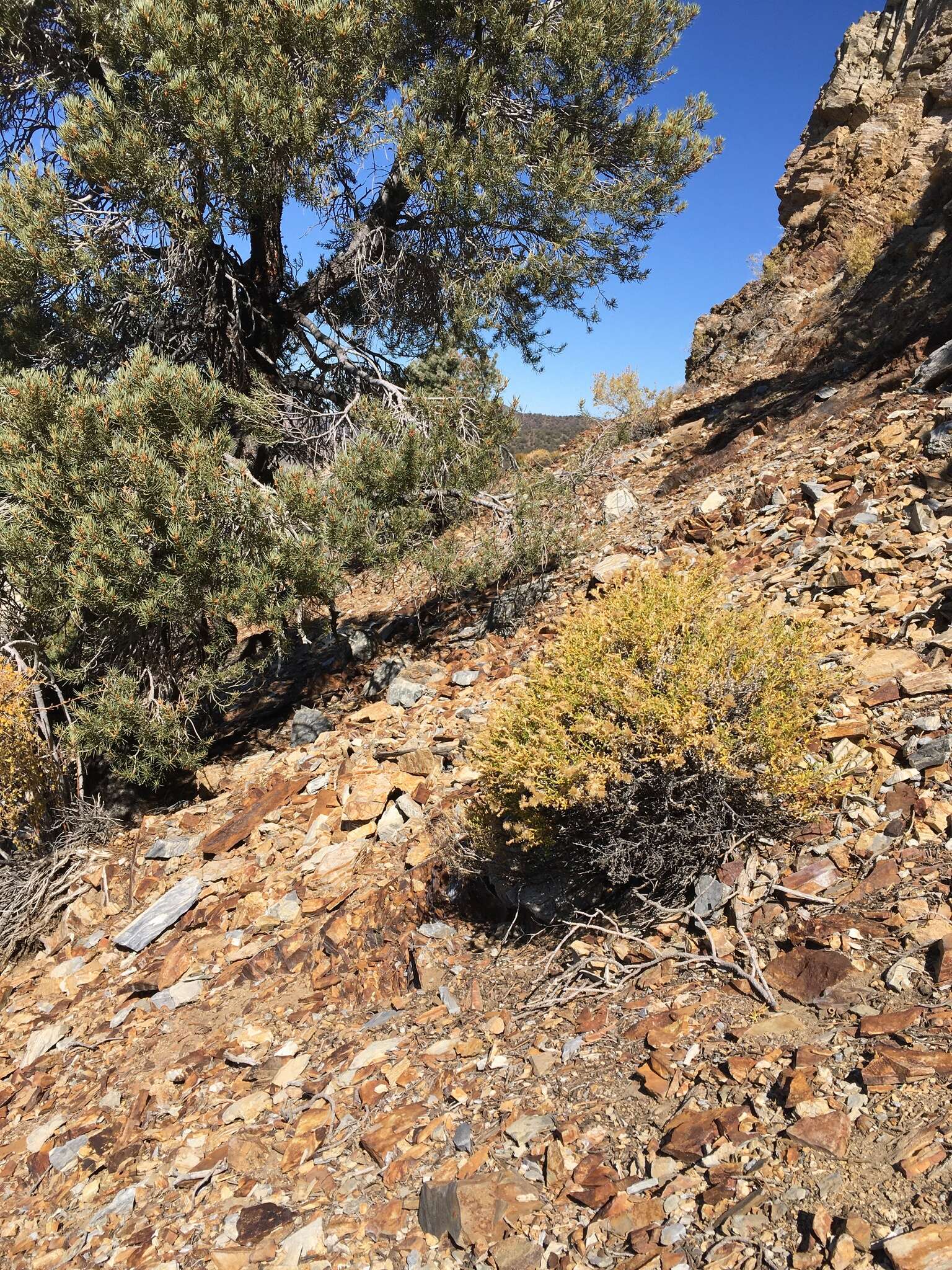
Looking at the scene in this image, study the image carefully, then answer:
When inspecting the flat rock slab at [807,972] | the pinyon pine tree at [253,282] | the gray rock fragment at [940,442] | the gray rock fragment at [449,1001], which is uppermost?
the pinyon pine tree at [253,282]

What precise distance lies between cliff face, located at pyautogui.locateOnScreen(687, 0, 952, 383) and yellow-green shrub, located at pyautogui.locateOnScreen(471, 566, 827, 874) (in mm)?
7040

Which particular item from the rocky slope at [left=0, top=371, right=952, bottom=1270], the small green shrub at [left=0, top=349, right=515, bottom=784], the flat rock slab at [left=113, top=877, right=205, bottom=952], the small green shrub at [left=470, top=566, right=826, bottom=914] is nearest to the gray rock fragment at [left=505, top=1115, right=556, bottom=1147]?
the rocky slope at [left=0, top=371, right=952, bottom=1270]

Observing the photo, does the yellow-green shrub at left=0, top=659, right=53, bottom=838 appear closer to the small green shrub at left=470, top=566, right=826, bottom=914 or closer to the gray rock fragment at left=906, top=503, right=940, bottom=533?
the small green shrub at left=470, top=566, right=826, bottom=914

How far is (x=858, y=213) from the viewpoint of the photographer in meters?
13.6

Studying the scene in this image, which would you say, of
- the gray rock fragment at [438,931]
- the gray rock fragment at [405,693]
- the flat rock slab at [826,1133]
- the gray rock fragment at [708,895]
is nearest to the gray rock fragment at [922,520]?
the gray rock fragment at [708,895]

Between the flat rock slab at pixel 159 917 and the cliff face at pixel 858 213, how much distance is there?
28.3 feet

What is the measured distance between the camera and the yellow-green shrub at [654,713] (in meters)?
3.24

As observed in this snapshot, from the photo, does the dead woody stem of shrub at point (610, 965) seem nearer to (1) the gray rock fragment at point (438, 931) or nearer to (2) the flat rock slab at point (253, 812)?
(1) the gray rock fragment at point (438, 931)

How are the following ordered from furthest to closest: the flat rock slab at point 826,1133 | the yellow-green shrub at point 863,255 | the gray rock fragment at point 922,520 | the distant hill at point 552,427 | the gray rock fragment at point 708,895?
the distant hill at point 552,427, the yellow-green shrub at point 863,255, the gray rock fragment at point 922,520, the gray rock fragment at point 708,895, the flat rock slab at point 826,1133

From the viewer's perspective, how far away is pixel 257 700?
304 inches

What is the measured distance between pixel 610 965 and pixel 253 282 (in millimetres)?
6512

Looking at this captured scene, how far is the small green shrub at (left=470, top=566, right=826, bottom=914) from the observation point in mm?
3258

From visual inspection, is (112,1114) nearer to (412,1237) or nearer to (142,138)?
(412,1237)

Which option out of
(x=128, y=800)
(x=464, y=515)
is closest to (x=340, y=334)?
(x=464, y=515)
